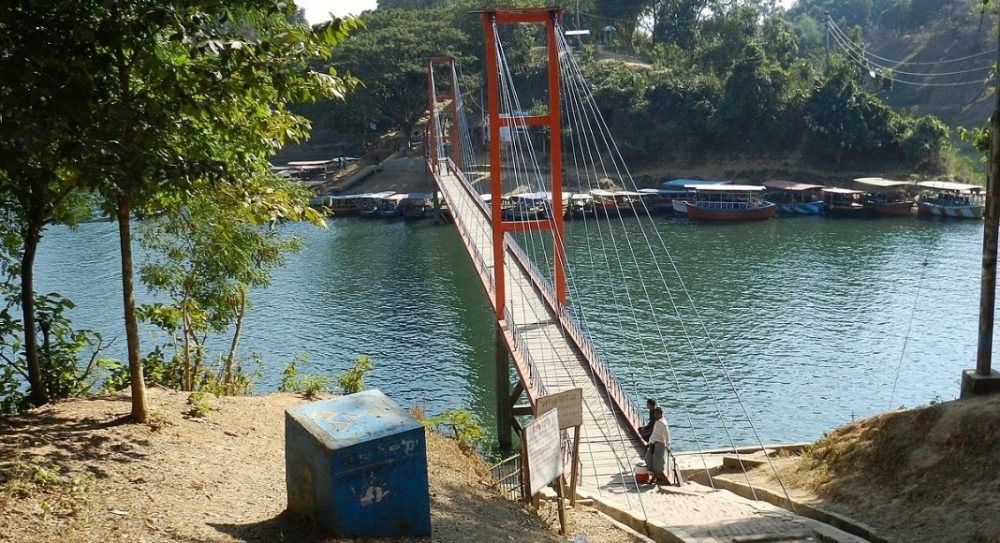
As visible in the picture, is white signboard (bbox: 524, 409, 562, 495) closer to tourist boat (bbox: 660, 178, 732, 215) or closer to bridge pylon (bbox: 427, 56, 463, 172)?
bridge pylon (bbox: 427, 56, 463, 172)

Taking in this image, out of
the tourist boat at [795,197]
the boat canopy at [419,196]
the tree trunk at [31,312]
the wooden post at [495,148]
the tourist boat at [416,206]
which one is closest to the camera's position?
the tree trunk at [31,312]

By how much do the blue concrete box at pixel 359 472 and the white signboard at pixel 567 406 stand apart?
6.43 feet

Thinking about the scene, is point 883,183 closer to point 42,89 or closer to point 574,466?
point 574,466

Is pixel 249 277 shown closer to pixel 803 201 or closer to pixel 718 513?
pixel 718 513

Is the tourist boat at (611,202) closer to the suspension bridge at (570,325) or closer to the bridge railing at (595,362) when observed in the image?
the suspension bridge at (570,325)

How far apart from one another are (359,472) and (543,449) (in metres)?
2.02

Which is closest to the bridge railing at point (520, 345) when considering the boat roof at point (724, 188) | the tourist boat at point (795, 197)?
the boat roof at point (724, 188)

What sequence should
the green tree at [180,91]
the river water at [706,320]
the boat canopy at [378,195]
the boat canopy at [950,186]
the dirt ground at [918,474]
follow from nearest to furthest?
the green tree at [180,91] < the dirt ground at [918,474] < the river water at [706,320] < the boat canopy at [950,186] < the boat canopy at [378,195]

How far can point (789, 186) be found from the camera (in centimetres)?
4125

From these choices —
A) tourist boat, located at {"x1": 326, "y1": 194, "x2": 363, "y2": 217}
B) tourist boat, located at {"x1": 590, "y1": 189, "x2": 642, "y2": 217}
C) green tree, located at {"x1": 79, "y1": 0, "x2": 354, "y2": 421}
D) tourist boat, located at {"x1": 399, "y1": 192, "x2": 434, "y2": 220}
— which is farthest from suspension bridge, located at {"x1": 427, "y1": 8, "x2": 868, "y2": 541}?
tourist boat, located at {"x1": 326, "y1": 194, "x2": 363, "y2": 217}

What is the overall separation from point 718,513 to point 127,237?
5131mm

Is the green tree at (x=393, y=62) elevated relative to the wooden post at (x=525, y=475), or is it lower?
elevated

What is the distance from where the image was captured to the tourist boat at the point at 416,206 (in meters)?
42.3

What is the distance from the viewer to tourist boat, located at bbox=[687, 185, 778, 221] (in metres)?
37.8
